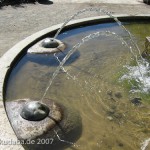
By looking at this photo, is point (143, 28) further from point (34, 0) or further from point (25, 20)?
point (34, 0)

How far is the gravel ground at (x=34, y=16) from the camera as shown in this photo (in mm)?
8273

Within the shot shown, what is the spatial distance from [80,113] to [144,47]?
3.33 meters

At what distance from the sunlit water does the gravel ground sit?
1129mm

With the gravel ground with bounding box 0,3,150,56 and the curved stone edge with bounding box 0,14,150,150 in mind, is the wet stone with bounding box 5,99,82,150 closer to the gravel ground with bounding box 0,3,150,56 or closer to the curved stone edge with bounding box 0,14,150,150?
the curved stone edge with bounding box 0,14,150,150

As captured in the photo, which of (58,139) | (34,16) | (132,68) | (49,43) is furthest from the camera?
(34,16)

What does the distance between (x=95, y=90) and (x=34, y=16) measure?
4761 mm

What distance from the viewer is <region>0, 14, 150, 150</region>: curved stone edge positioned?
4434 millimetres

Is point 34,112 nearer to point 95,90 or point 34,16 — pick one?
point 95,90

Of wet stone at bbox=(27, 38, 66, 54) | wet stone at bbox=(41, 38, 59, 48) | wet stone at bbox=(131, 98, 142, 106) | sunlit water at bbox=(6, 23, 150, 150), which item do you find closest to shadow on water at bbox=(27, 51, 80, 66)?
sunlit water at bbox=(6, 23, 150, 150)

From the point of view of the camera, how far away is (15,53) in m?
6.97

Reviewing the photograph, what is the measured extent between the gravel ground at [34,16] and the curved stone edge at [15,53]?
1.11 ft

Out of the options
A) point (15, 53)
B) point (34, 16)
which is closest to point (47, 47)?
point (15, 53)

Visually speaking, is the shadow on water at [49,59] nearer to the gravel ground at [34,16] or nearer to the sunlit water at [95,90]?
the sunlit water at [95,90]

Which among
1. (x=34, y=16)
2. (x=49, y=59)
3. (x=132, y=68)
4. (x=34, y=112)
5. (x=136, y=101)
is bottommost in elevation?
(x=34, y=16)
